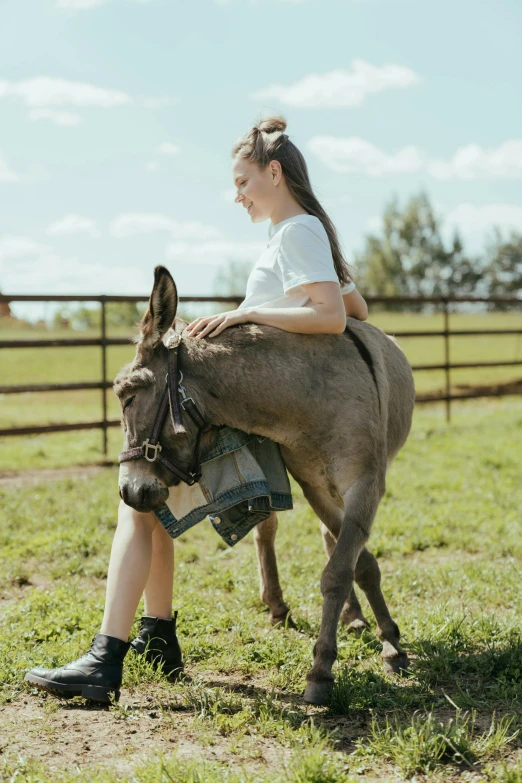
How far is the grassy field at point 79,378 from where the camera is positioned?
35.1 ft

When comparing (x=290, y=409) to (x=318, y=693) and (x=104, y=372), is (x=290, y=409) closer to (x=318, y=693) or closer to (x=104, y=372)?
(x=318, y=693)

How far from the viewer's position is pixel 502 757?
252 cm

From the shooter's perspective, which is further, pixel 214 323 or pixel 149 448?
pixel 214 323

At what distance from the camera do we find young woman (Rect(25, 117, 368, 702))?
9.80 ft

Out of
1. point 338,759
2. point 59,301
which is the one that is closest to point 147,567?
point 338,759

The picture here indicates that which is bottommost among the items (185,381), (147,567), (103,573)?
(103,573)

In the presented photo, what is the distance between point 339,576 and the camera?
3018 mm

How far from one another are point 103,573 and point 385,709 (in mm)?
2452

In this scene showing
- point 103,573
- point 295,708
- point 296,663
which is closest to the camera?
point 295,708

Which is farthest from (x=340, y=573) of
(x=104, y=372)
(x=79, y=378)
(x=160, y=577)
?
(x=79, y=378)

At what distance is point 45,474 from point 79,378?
45.3 feet

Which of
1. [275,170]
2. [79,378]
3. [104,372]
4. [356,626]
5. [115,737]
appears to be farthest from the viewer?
[79,378]

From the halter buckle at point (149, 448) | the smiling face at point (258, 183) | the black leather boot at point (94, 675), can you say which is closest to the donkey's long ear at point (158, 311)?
the halter buckle at point (149, 448)

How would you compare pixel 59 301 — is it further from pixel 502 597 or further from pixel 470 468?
pixel 502 597
